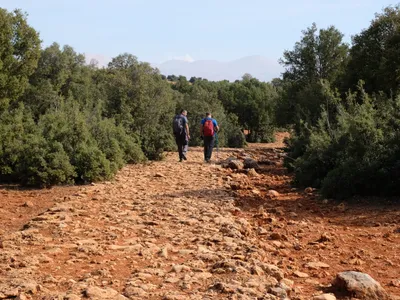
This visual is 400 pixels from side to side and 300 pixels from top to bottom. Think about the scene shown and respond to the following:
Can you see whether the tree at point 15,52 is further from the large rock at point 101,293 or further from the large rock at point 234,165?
the large rock at point 101,293

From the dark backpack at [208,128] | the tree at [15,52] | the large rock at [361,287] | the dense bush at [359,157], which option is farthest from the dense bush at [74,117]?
the large rock at [361,287]

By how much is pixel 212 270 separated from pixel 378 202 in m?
5.86

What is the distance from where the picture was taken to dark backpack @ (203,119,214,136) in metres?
17.0

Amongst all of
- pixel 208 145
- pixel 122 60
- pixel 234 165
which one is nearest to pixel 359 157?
pixel 234 165

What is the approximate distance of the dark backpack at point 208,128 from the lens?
17.0 m

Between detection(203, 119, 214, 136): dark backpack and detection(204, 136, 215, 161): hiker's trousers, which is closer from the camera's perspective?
detection(203, 119, 214, 136): dark backpack

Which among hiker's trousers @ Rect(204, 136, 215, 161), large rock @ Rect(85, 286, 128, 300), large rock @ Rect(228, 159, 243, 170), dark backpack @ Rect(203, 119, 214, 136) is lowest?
large rock @ Rect(85, 286, 128, 300)

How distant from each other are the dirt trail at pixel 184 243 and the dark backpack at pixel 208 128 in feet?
18.3

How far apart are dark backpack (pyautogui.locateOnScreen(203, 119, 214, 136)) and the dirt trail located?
558 cm

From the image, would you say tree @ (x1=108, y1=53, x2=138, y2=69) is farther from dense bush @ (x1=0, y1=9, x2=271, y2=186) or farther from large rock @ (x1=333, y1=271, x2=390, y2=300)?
large rock @ (x1=333, y1=271, x2=390, y2=300)

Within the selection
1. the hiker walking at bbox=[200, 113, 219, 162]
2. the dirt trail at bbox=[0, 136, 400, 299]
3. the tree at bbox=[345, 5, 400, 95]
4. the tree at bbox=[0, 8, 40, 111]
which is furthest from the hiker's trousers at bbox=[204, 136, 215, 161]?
the tree at bbox=[0, 8, 40, 111]

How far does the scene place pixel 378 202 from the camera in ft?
33.1

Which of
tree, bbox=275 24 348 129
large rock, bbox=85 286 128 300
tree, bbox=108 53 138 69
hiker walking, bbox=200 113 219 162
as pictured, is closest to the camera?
large rock, bbox=85 286 128 300

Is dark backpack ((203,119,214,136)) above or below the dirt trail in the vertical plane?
above
